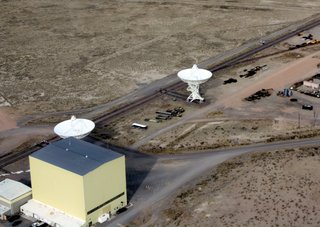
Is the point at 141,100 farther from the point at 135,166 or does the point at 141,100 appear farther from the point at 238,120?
the point at 135,166

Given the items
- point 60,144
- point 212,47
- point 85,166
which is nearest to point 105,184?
point 85,166

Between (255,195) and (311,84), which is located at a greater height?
(311,84)

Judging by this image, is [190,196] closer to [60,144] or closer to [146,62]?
[60,144]

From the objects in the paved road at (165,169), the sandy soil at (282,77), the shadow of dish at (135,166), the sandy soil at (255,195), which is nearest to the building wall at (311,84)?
the sandy soil at (282,77)

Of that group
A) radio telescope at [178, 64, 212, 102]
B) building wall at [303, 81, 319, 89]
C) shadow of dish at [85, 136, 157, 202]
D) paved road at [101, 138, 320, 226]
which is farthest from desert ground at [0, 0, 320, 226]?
building wall at [303, 81, 319, 89]

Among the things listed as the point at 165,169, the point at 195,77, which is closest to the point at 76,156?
the point at 165,169

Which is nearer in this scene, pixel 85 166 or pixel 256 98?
pixel 85 166
